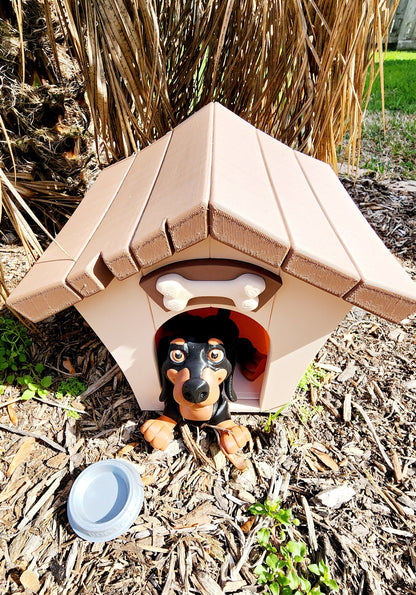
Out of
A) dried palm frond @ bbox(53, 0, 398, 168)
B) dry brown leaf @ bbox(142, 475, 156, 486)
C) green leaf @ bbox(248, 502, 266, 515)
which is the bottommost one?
dry brown leaf @ bbox(142, 475, 156, 486)

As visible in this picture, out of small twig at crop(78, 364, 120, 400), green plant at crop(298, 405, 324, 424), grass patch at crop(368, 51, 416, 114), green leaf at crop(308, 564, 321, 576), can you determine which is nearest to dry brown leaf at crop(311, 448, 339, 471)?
green plant at crop(298, 405, 324, 424)

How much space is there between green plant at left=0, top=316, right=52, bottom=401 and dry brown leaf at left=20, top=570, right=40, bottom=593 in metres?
0.62

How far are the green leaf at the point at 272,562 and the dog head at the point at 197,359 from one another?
0.50m

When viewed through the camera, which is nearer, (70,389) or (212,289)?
(212,289)

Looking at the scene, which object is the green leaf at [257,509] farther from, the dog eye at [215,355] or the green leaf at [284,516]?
the dog eye at [215,355]

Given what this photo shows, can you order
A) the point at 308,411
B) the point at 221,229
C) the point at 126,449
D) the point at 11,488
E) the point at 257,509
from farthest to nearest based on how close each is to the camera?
the point at 308,411 → the point at 126,449 → the point at 11,488 → the point at 257,509 → the point at 221,229

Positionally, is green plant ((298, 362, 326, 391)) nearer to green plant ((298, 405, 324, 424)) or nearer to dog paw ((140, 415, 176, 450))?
green plant ((298, 405, 324, 424))

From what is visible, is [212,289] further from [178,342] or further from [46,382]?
[46,382]

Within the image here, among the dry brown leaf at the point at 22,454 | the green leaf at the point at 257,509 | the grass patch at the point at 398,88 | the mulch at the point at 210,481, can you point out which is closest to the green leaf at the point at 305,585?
the mulch at the point at 210,481

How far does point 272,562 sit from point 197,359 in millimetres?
657

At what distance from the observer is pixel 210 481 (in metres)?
1.38

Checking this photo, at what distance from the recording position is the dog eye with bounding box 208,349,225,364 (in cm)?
121

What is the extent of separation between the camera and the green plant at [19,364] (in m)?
1.62

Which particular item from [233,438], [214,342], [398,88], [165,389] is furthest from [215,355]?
[398,88]
